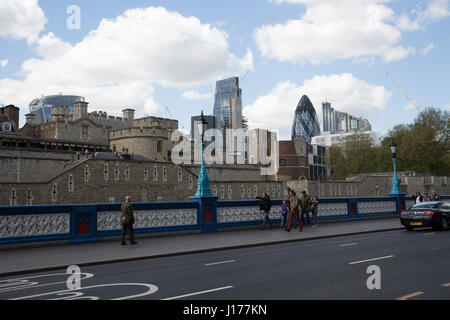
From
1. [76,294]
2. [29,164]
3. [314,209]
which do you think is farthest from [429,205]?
[29,164]

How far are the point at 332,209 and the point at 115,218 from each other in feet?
46.1

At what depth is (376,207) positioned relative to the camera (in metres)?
29.0

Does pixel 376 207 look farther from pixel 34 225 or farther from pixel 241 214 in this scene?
pixel 34 225

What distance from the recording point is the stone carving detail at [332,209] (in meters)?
25.3

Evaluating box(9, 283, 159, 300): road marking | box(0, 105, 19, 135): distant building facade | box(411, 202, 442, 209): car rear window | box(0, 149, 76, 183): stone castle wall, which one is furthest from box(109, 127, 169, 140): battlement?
box(9, 283, 159, 300): road marking

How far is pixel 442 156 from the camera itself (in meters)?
68.4

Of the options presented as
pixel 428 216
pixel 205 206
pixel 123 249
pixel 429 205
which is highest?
pixel 205 206

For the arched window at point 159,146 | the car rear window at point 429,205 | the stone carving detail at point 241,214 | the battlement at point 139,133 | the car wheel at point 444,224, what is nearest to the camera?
the car wheel at point 444,224

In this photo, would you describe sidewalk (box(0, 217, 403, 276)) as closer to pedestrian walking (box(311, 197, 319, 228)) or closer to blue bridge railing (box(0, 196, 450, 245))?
blue bridge railing (box(0, 196, 450, 245))

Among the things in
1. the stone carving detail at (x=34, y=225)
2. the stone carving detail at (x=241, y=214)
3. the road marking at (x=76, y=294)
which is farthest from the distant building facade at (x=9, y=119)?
the road marking at (x=76, y=294)

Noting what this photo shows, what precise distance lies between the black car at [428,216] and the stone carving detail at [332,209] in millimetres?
5721

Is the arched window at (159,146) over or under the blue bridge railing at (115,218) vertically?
over

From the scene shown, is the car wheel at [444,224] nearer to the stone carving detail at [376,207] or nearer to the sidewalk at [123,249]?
the sidewalk at [123,249]
